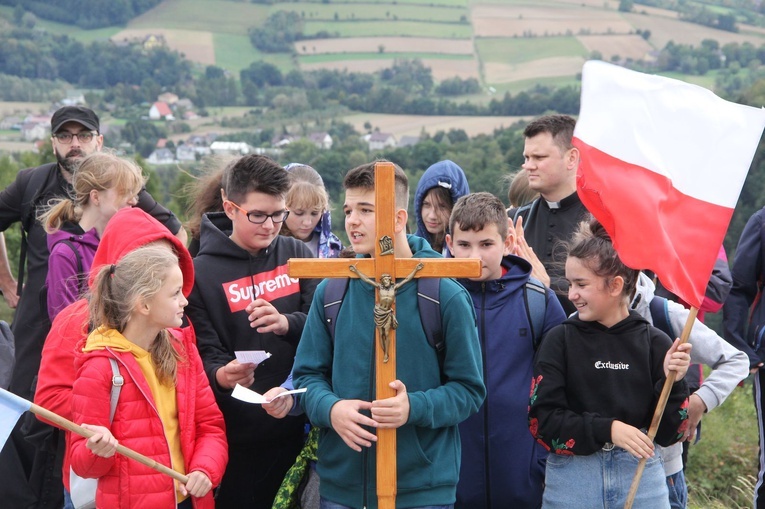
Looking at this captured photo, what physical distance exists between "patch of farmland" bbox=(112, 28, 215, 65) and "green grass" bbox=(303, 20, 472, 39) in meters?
8.94

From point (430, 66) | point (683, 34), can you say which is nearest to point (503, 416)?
point (683, 34)

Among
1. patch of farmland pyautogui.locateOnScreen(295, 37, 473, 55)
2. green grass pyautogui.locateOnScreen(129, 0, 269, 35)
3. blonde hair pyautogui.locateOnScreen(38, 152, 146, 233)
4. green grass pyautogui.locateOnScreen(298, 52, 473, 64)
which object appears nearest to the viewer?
blonde hair pyautogui.locateOnScreen(38, 152, 146, 233)

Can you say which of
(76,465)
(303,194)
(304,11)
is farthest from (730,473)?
(304,11)

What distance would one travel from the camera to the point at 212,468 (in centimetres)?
410

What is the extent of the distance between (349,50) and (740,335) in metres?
74.5

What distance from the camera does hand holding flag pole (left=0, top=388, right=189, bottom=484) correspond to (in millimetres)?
3580

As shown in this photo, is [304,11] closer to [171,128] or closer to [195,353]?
[171,128]

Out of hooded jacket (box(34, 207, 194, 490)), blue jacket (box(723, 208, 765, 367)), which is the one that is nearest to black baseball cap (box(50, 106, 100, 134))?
hooded jacket (box(34, 207, 194, 490))

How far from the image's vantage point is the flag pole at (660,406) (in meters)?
3.82

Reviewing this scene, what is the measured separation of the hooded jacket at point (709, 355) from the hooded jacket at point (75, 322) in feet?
7.07

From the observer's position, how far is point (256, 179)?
478 cm

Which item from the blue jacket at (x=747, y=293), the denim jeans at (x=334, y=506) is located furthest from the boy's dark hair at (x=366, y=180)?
the blue jacket at (x=747, y=293)

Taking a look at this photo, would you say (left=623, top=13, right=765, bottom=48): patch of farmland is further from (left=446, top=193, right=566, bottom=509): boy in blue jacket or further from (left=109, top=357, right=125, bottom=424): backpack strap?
(left=109, top=357, right=125, bottom=424): backpack strap

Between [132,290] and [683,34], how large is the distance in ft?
226
